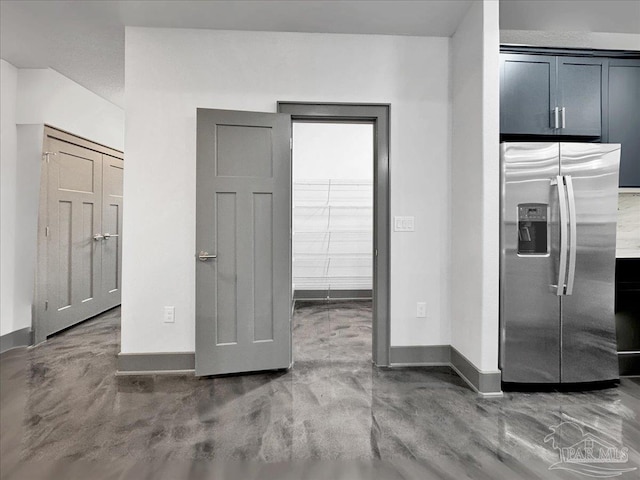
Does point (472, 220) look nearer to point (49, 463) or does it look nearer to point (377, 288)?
point (377, 288)

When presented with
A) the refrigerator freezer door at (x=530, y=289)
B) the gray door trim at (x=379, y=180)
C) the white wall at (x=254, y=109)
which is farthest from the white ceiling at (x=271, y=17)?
the refrigerator freezer door at (x=530, y=289)

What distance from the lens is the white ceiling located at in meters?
2.63

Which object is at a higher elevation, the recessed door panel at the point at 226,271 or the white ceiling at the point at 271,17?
the white ceiling at the point at 271,17

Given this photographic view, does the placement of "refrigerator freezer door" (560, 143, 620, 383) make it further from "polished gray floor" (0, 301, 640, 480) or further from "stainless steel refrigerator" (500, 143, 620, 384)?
"polished gray floor" (0, 301, 640, 480)

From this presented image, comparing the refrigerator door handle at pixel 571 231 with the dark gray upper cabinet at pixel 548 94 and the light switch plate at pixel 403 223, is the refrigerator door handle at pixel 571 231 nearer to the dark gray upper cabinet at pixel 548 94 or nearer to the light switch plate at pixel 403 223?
the dark gray upper cabinet at pixel 548 94

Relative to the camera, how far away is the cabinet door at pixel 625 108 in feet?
9.08

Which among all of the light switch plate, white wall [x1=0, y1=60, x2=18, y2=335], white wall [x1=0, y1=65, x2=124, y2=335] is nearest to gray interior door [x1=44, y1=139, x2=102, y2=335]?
white wall [x1=0, y1=65, x2=124, y2=335]

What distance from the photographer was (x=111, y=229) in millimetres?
4680

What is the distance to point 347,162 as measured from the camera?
5.68 metres

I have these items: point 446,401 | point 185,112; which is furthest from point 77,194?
point 446,401

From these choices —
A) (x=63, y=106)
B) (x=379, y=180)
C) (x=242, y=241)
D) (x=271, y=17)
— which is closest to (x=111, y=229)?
(x=63, y=106)

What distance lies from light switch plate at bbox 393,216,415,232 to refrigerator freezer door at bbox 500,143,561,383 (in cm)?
73

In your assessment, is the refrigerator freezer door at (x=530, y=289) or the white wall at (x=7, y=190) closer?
the refrigerator freezer door at (x=530, y=289)

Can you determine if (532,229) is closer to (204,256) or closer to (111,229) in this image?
(204,256)
